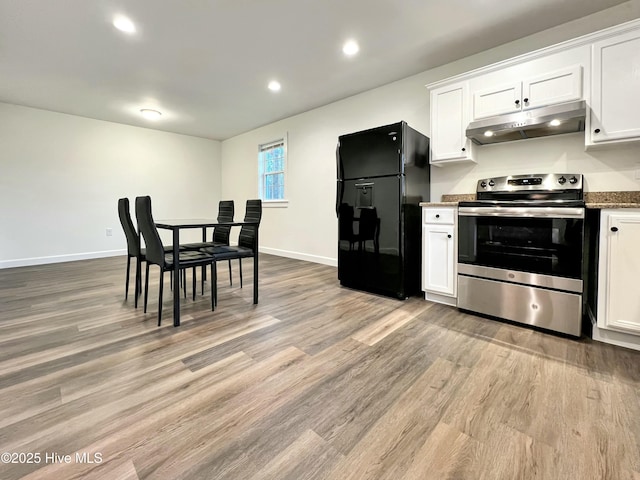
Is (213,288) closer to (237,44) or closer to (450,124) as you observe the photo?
(237,44)

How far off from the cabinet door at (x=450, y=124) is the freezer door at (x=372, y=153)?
0.44 meters

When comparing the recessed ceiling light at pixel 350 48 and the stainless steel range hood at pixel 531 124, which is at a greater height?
the recessed ceiling light at pixel 350 48

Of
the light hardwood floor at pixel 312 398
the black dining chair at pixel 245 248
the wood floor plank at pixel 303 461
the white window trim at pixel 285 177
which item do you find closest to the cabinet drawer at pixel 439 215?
the light hardwood floor at pixel 312 398

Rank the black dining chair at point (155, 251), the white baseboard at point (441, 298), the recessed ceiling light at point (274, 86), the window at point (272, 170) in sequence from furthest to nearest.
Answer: the window at point (272, 170)
the recessed ceiling light at point (274, 86)
the white baseboard at point (441, 298)
the black dining chair at point (155, 251)

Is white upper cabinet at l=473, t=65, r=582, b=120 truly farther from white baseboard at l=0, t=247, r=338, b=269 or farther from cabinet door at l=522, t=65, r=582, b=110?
white baseboard at l=0, t=247, r=338, b=269

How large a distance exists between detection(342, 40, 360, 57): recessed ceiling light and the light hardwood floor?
2.63 m

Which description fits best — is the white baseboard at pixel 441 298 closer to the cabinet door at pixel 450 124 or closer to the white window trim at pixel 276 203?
the cabinet door at pixel 450 124

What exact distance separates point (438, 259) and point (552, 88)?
1624mm

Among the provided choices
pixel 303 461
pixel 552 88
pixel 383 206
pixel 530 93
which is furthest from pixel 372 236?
pixel 303 461

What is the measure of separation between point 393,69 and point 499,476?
3733 millimetres

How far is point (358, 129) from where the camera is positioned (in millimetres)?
4230

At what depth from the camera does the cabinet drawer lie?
2.70m

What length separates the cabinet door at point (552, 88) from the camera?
2246 mm

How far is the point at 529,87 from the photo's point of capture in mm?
2441
